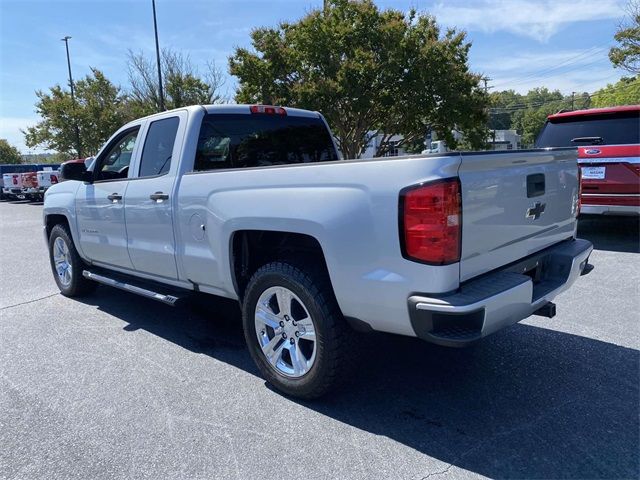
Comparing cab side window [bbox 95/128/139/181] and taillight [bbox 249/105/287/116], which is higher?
taillight [bbox 249/105/287/116]

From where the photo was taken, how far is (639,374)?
3420 mm

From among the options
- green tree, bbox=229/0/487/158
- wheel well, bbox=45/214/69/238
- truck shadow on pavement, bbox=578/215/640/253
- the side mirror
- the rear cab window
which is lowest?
truck shadow on pavement, bbox=578/215/640/253

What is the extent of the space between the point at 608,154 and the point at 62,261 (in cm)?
753

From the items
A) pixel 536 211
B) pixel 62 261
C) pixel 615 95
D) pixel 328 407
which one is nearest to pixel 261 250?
pixel 328 407

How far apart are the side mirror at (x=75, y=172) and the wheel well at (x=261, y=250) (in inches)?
95.2

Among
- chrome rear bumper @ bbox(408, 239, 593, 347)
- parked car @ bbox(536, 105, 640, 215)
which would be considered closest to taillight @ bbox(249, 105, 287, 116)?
chrome rear bumper @ bbox(408, 239, 593, 347)

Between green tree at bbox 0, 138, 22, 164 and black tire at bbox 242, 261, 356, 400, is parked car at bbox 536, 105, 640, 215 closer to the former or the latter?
black tire at bbox 242, 261, 356, 400

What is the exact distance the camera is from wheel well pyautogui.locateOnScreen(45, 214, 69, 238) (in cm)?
601

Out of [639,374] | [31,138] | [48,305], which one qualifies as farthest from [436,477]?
[31,138]

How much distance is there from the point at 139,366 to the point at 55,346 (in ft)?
3.42

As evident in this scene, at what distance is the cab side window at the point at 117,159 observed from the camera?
16.2 feet

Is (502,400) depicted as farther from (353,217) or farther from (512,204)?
(353,217)

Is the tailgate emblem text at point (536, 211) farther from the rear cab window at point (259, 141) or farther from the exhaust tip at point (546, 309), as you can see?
the rear cab window at point (259, 141)

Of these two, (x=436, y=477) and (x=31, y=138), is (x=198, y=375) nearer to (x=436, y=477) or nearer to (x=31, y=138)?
(x=436, y=477)
